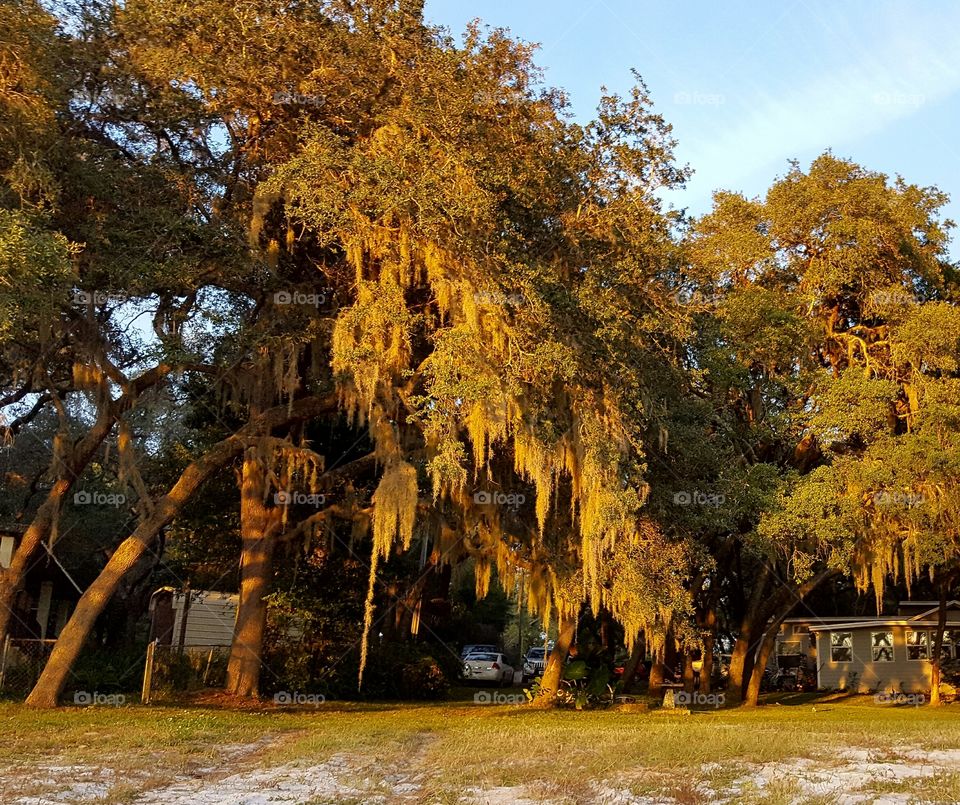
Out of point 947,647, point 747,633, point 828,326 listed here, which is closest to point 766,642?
point 747,633

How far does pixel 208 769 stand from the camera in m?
8.70

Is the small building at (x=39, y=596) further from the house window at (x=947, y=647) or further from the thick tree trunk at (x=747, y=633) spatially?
the house window at (x=947, y=647)

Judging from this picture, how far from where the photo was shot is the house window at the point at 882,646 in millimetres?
32625

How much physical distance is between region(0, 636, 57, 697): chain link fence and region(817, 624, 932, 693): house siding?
2716cm

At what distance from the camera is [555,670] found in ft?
68.1

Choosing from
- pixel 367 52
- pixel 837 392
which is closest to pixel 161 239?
pixel 367 52

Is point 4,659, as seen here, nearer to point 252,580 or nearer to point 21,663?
point 21,663

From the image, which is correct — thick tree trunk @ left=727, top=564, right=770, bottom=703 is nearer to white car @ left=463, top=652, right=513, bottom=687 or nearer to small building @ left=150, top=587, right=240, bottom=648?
white car @ left=463, top=652, right=513, bottom=687

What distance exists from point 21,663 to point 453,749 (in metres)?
11.4

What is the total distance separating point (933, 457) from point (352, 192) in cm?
1210

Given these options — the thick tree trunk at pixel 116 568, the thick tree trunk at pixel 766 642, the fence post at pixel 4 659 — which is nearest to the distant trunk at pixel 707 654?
the thick tree trunk at pixel 766 642

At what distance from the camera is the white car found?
103 ft

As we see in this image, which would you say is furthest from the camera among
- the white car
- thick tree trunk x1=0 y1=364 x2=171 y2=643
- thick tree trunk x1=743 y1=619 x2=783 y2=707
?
the white car

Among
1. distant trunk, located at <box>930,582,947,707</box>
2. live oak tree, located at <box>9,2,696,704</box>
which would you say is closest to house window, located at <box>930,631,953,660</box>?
distant trunk, located at <box>930,582,947,707</box>
